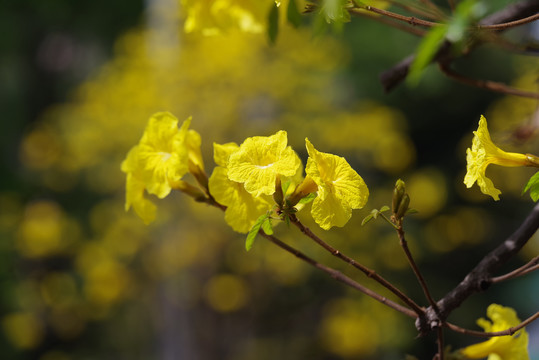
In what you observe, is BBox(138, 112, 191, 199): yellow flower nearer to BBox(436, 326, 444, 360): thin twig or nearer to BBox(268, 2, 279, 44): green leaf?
BBox(268, 2, 279, 44): green leaf

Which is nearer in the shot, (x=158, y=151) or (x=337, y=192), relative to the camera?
(x=337, y=192)

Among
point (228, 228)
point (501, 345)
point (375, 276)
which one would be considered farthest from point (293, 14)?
point (228, 228)

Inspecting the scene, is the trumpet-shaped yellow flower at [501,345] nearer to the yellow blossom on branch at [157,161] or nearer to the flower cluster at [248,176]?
the flower cluster at [248,176]

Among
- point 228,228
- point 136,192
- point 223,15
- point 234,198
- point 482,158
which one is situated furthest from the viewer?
point 228,228

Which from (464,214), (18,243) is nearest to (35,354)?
(18,243)

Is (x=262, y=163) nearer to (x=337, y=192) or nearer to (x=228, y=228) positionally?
(x=337, y=192)

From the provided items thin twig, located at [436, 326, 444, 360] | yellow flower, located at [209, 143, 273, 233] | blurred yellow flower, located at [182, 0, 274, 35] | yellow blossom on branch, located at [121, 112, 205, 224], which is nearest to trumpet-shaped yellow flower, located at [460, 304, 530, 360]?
thin twig, located at [436, 326, 444, 360]
